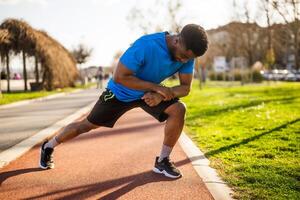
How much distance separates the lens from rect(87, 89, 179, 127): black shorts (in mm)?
5215

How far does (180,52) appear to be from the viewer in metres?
4.60

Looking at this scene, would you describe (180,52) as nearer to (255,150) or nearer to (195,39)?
(195,39)

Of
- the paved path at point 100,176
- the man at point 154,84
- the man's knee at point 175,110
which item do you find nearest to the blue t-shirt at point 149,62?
the man at point 154,84

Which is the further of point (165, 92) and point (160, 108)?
point (160, 108)

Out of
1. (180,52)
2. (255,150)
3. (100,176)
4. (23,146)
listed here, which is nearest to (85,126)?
(100,176)

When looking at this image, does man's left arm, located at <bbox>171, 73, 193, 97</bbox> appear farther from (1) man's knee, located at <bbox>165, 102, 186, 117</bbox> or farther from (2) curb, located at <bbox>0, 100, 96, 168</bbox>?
(2) curb, located at <bbox>0, 100, 96, 168</bbox>

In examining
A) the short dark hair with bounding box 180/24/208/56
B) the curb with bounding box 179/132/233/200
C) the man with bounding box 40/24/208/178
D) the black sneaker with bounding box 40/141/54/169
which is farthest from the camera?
the black sneaker with bounding box 40/141/54/169

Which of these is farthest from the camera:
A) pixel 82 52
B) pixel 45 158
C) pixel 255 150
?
pixel 82 52

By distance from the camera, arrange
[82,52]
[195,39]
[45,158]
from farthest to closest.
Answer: [82,52] < [45,158] < [195,39]

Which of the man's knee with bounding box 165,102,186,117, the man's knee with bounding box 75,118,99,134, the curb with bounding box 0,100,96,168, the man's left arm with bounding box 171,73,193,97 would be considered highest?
the man's left arm with bounding box 171,73,193,97

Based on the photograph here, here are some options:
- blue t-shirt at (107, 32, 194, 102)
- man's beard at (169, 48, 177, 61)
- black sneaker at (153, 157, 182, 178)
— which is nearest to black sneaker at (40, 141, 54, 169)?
blue t-shirt at (107, 32, 194, 102)

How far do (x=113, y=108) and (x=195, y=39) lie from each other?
4.55 feet

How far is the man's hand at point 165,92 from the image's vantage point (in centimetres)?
491

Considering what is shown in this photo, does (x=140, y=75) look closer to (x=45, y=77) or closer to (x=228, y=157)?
(x=228, y=157)
